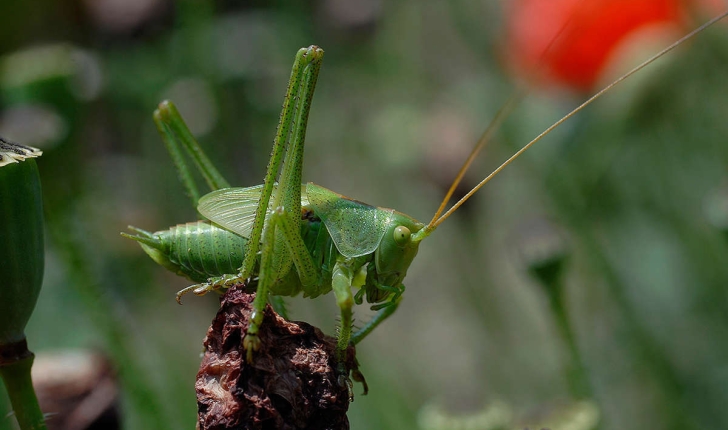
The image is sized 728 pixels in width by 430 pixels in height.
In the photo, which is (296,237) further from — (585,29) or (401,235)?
(585,29)

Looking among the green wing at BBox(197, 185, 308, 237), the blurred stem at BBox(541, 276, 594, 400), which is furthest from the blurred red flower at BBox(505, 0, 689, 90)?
the green wing at BBox(197, 185, 308, 237)

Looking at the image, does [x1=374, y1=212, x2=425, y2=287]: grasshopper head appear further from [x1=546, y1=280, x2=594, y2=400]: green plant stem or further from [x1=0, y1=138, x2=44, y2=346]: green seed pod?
[x1=0, y1=138, x2=44, y2=346]: green seed pod

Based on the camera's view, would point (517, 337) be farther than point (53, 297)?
Yes

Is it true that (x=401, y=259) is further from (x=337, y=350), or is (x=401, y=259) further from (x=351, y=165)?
(x=351, y=165)

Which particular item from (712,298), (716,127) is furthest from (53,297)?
(716,127)

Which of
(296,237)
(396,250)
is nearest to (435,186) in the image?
(396,250)
